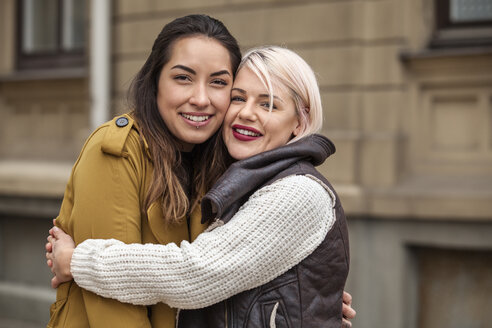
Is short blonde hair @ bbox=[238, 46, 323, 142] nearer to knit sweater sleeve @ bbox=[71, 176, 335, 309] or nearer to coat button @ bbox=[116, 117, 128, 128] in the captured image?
knit sweater sleeve @ bbox=[71, 176, 335, 309]

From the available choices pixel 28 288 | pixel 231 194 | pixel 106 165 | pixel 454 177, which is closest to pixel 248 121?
pixel 231 194

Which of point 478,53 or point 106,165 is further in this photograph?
point 478,53

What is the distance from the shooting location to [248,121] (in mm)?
2340

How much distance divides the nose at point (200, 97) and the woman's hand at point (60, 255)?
0.67 meters

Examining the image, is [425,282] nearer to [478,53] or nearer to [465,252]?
[465,252]

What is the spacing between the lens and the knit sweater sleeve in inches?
80.1

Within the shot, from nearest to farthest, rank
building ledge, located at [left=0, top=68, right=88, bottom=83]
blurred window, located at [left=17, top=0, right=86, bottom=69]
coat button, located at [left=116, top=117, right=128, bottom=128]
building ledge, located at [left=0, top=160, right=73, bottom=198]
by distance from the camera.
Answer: coat button, located at [left=116, top=117, right=128, bottom=128] → building ledge, located at [left=0, top=160, right=73, bottom=198] → building ledge, located at [left=0, top=68, right=88, bottom=83] → blurred window, located at [left=17, top=0, right=86, bottom=69]

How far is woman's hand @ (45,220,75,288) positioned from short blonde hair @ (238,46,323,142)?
0.87 metres

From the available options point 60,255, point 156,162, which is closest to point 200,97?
point 156,162

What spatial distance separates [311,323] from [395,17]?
3633mm

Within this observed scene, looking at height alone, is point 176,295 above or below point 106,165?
below

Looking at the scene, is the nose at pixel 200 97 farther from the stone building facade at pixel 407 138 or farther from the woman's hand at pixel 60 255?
the stone building facade at pixel 407 138

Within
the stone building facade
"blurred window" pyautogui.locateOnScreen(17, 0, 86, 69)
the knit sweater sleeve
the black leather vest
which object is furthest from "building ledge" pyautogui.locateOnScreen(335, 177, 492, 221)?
"blurred window" pyautogui.locateOnScreen(17, 0, 86, 69)

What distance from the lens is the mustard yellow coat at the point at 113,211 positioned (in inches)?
85.0
